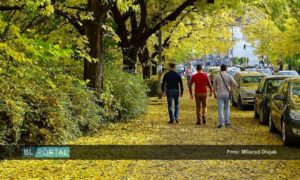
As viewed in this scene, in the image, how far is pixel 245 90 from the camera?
20875 millimetres

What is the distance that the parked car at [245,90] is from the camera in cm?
2056

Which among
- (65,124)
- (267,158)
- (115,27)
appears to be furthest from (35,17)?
(267,158)

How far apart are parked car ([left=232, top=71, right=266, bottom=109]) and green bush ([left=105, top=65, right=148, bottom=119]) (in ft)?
15.1

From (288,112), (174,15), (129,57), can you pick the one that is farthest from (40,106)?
(174,15)

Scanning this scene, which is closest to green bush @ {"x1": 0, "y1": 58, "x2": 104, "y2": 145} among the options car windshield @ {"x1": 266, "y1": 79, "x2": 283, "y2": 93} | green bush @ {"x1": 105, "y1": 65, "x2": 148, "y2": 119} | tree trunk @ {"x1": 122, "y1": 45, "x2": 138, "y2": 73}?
green bush @ {"x1": 105, "y1": 65, "x2": 148, "y2": 119}

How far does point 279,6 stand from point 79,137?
11.2 metres

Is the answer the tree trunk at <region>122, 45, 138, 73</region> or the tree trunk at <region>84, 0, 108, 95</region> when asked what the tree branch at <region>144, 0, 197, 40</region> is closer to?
the tree trunk at <region>122, 45, 138, 73</region>

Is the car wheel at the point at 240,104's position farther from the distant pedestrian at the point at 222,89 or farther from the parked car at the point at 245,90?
the distant pedestrian at the point at 222,89

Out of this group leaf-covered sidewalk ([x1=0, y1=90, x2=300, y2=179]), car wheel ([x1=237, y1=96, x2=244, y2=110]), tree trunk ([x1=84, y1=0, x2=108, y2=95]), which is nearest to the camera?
leaf-covered sidewalk ([x1=0, y1=90, x2=300, y2=179])

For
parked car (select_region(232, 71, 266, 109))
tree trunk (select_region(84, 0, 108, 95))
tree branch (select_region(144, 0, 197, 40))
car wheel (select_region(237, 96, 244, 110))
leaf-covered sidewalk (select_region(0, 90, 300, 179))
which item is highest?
tree branch (select_region(144, 0, 197, 40))

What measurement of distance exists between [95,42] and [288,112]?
5.72 metres

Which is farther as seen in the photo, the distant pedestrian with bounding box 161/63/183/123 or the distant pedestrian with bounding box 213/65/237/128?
the distant pedestrian with bounding box 161/63/183/123

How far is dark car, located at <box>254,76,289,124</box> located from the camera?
49.9ft

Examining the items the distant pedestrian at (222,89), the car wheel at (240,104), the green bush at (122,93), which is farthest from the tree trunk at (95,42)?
the car wheel at (240,104)
